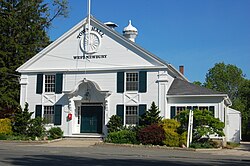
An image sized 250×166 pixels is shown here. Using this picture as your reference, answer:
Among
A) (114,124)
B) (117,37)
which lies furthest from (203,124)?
(117,37)

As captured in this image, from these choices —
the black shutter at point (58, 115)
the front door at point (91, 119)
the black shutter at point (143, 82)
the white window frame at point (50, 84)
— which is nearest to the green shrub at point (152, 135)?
the black shutter at point (143, 82)

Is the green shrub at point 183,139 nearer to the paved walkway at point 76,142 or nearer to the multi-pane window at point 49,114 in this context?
the paved walkway at point 76,142

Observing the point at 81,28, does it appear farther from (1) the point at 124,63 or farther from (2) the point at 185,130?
(2) the point at 185,130

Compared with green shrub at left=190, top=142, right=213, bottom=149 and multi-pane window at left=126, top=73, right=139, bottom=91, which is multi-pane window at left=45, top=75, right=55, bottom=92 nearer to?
multi-pane window at left=126, top=73, right=139, bottom=91

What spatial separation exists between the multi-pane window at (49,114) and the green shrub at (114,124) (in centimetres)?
479

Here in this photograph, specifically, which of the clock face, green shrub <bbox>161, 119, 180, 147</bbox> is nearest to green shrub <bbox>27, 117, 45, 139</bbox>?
the clock face

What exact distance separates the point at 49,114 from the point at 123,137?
7.40 meters

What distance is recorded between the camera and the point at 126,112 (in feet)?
101

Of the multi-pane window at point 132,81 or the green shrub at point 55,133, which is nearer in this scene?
the multi-pane window at point 132,81

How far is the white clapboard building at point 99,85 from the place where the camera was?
98.9 ft

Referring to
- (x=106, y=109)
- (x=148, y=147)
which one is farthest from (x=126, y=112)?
(x=148, y=147)

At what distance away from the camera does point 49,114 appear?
3231 cm

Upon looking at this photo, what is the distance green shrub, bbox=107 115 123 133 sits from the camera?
29681 mm

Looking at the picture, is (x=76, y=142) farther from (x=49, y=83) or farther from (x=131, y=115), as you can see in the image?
(x=49, y=83)
